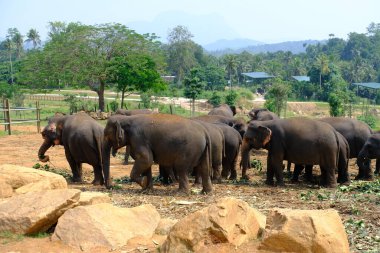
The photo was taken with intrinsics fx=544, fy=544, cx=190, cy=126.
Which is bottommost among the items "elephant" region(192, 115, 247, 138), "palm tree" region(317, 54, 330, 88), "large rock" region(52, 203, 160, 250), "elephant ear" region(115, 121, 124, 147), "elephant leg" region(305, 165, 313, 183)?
"elephant leg" region(305, 165, 313, 183)

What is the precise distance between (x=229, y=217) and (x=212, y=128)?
6631 mm

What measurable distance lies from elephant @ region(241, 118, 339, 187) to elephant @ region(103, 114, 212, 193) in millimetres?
2305

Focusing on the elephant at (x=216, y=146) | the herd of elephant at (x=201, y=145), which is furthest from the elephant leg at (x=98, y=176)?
the elephant at (x=216, y=146)

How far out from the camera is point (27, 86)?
42.1 metres

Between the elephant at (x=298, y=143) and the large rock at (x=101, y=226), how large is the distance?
632 cm

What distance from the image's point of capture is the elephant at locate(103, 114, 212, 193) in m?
12.1

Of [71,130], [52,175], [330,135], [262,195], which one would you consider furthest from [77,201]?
[330,135]

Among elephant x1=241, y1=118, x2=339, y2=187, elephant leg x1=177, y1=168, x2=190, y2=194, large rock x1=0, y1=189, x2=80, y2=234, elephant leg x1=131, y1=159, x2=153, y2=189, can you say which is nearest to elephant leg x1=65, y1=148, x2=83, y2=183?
elephant leg x1=131, y1=159, x2=153, y2=189

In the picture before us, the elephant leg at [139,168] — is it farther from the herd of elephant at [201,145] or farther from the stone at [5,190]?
the stone at [5,190]

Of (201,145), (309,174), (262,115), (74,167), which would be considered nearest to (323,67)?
(262,115)

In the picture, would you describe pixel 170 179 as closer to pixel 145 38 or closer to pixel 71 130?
pixel 71 130

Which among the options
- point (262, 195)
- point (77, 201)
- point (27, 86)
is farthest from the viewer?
point (27, 86)

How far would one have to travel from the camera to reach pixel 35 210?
8.09 m

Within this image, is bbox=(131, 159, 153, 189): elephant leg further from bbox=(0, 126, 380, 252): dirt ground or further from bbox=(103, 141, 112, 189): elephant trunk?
bbox=(103, 141, 112, 189): elephant trunk
